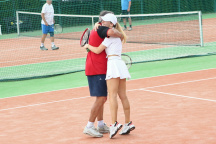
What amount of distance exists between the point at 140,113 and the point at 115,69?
1768 mm

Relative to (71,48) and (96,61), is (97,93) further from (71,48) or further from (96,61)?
(71,48)

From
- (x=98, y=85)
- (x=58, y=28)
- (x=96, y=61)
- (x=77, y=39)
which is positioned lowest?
(x=77, y=39)

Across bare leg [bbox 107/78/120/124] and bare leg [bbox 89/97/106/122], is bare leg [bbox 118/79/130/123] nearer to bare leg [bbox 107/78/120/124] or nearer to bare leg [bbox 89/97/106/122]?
bare leg [bbox 107/78/120/124]

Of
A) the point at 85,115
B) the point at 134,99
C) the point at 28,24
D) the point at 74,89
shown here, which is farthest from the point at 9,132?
the point at 28,24

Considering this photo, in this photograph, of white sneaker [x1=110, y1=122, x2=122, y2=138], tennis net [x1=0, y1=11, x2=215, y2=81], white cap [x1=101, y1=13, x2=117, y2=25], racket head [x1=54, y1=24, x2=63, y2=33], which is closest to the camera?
white sneaker [x1=110, y1=122, x2=122, y2=138]

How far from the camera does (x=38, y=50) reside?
19719mm

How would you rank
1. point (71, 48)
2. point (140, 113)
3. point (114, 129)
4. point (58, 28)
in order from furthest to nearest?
1. point (58, 28)
2. point (71, 48)
3. point (140, 113)
4. point (114, 129)

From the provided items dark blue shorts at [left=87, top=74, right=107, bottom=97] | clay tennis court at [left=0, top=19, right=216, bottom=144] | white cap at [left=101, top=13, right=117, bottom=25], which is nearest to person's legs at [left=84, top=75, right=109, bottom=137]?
dark blue shorts at [left=87, top=74, right=107, bottom=97]

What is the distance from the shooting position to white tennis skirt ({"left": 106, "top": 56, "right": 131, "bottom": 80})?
668cm

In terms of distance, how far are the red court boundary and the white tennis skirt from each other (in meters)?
0.87

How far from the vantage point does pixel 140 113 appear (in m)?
8.27

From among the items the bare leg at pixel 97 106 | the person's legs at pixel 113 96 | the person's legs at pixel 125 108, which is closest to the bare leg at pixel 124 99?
the person's legs at pixel 125 108

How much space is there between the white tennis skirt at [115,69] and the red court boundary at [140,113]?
87 cm

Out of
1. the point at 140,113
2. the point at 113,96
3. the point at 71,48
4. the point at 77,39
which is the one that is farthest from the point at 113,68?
the point at 77,39
